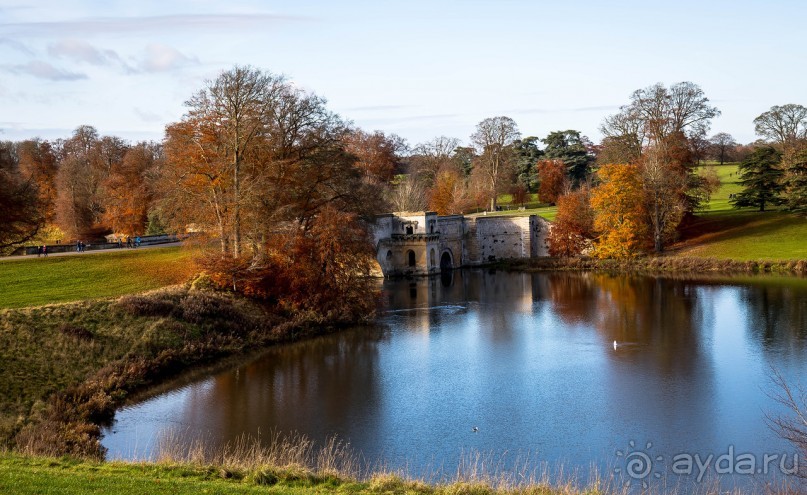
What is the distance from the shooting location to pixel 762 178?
174ft

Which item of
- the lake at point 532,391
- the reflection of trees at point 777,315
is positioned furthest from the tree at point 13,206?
the reflection of trees at point 777,315

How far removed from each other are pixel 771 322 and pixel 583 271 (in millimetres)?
19704

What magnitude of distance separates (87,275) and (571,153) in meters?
54.5

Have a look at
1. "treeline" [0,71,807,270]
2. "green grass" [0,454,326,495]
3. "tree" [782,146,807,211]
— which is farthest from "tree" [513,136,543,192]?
"green grass" [0,454,326,495]

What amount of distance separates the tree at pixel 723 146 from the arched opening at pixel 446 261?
153ft

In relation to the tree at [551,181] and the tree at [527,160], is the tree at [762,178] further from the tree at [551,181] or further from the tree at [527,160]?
the tree at [527,160]

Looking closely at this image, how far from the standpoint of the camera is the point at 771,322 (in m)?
28.4

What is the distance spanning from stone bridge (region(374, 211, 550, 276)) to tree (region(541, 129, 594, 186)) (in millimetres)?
21858

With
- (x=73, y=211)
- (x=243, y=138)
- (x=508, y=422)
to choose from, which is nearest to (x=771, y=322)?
(x=508, y=422)

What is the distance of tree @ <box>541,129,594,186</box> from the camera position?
75062 mm

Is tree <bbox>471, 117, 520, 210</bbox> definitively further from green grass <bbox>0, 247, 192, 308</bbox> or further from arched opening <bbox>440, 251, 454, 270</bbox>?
green grass <bbox>0, 247, 192, 308</bbox>

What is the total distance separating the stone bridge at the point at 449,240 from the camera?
4847cm

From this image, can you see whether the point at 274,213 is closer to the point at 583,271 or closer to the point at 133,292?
the point at 133,292

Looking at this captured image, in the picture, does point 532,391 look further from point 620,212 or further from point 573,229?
point 573,229
